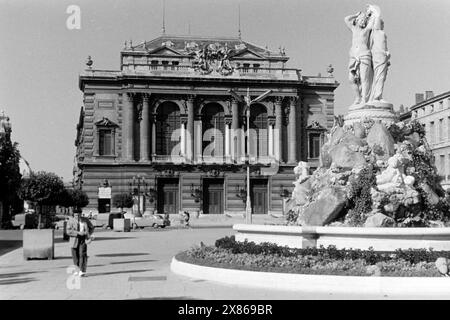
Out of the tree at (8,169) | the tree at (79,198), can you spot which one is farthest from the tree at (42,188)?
the tree at (79,198)

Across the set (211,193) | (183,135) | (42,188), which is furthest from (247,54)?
(42,188)

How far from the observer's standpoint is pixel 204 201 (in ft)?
262

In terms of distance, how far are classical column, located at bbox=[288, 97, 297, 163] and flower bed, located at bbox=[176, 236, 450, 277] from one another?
63027 mm

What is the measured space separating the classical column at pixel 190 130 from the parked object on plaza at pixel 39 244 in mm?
53820

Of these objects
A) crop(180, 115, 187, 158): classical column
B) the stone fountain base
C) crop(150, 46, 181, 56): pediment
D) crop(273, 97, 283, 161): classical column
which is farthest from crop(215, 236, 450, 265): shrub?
crop(150, 46, 181, 56): pediment

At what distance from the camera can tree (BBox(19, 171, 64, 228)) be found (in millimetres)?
44156

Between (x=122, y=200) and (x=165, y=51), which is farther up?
(x=165, y=51)

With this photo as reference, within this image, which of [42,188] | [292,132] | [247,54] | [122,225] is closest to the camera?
[42,188]

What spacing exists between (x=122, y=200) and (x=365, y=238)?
57.6 metres

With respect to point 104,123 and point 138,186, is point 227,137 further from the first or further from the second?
point 104,123

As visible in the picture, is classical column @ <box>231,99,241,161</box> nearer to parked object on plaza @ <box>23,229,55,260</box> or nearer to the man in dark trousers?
parked object on plaza @ <box>23,229,55,260</box>

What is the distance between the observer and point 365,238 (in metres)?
17.8

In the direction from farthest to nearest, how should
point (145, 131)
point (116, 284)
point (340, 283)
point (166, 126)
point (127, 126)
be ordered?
point (166, 126)
point (127, 126)
point (145, 131)
point (116, 284)
point (340, 283)

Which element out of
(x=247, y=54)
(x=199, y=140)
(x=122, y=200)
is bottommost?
(x=122, y=200)
